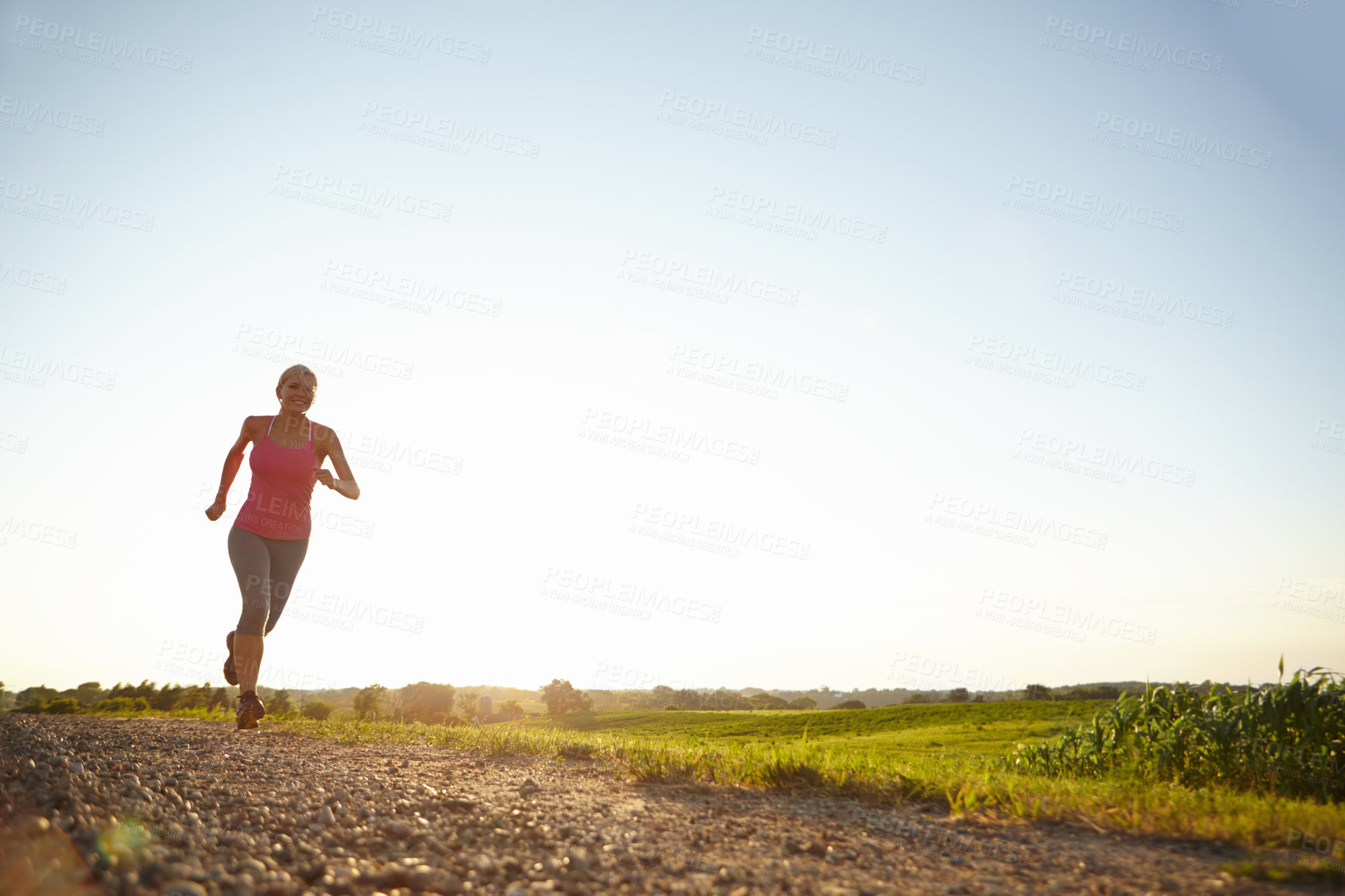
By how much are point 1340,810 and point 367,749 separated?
6.84 meters

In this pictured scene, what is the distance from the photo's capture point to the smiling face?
6.32 metres

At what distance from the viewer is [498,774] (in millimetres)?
4773

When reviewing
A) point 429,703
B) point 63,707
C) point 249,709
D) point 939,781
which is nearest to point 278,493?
point 249,709

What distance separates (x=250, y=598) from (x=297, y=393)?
190 centimetres

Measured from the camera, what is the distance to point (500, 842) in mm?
2836

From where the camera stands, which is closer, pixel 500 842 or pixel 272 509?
pixel 500 842

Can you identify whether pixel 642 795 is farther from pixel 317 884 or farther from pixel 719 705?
pixel 719 705

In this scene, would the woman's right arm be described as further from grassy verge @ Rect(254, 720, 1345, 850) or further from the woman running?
grassy verge @ Rect(254, 720, 1345, 850)

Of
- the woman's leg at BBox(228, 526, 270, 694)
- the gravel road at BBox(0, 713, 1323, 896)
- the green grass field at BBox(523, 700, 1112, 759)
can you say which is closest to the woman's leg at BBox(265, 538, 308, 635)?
the woman's leg at BBox(228, 526, 270, 694)

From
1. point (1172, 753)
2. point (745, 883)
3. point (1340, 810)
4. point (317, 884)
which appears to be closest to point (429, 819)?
point (317, 884)

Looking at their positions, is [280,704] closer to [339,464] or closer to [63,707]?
[63,707]

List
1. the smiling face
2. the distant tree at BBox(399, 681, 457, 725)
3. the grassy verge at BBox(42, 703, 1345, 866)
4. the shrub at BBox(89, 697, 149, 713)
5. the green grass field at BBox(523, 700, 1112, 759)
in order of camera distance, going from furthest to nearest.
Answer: the shrub at BBox(89, 697, 149, 713) < the distant tree at BBox(399, 681, 457, 725) < the green grass field at BBox(523, 700, 1112, 759) < the smiling face < the grassy verge at BBox(42, 703, 1345, 866)

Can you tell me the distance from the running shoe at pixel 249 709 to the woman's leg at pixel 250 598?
5cm

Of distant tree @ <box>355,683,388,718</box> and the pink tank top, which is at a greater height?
the pink tank top
